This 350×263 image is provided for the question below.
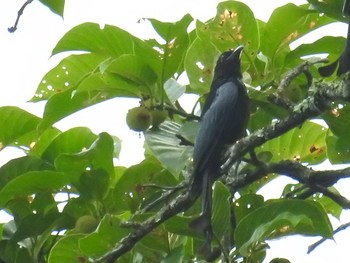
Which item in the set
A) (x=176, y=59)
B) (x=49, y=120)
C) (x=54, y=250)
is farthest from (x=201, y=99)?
(x=54, y=250)

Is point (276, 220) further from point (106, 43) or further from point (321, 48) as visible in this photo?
point (106, 43)

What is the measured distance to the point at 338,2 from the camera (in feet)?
9.28

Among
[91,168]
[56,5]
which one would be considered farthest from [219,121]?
[56,5]

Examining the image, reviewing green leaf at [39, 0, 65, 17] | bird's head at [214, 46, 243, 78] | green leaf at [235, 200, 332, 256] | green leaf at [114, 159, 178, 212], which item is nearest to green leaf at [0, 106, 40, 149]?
green leaf at [114, 159, 178, 212]

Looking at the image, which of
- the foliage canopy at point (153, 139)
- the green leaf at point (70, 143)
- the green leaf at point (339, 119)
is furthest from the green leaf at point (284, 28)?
the green leaf at point (70, 143)

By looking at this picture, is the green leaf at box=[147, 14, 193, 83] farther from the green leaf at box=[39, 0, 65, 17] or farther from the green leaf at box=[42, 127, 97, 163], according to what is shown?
the green leaf at box=[39, 0, 65, 17]

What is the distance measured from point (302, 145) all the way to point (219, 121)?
0.31 metres

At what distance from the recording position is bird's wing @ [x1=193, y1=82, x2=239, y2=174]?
3082 millimetres

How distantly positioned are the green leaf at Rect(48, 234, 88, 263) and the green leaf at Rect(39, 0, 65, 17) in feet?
3.97

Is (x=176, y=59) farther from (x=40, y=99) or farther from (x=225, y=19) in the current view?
(x=40, y=99)

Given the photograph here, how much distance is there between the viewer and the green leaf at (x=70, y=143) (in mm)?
3195

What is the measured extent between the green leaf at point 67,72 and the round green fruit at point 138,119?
0.28 metres

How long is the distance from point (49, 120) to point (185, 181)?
1.68 ft

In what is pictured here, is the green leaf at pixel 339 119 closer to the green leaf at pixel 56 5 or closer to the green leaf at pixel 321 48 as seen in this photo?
the green leaf at pixel 321 48
